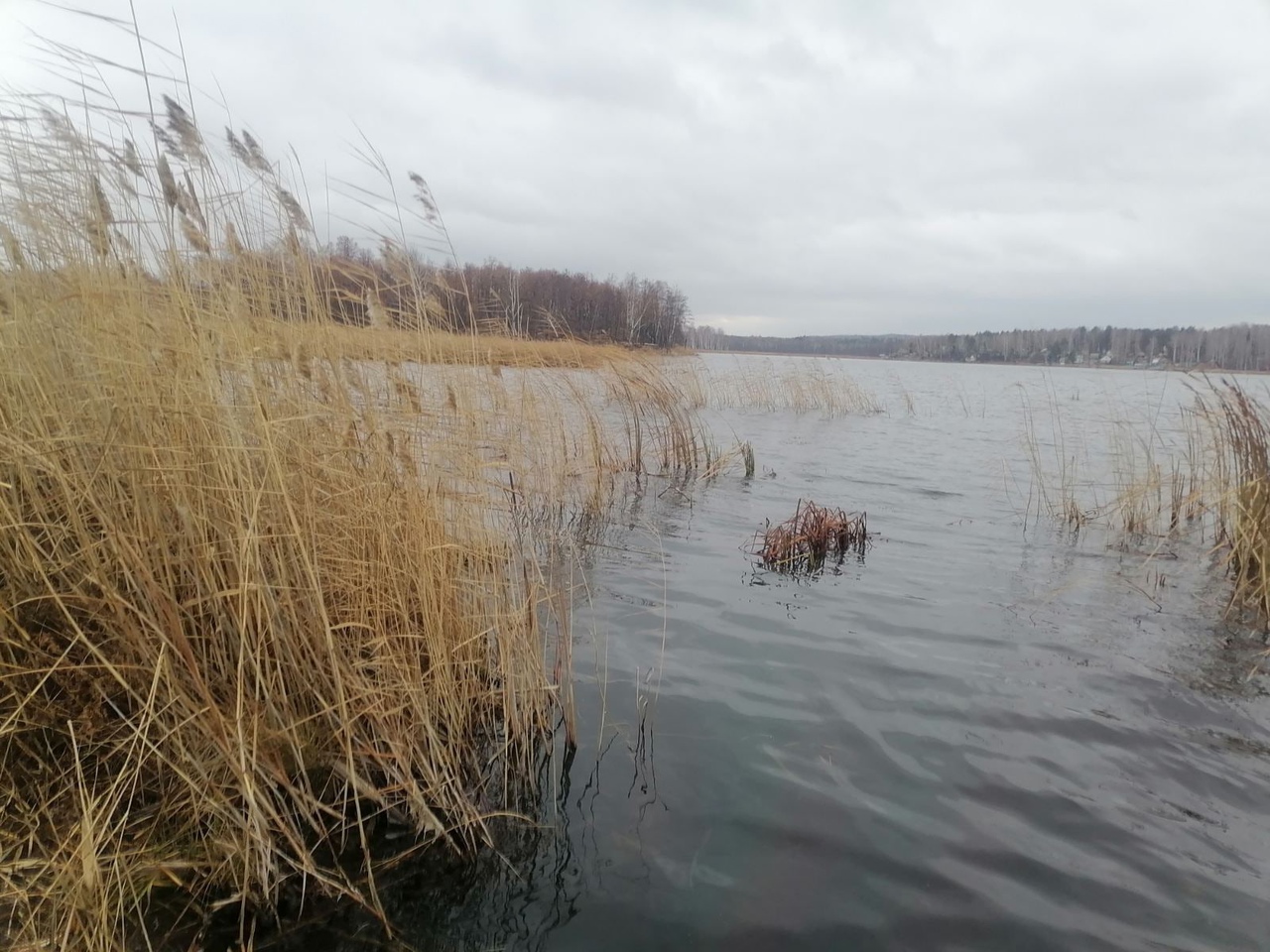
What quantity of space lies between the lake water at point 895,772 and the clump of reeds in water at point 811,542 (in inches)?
8.4

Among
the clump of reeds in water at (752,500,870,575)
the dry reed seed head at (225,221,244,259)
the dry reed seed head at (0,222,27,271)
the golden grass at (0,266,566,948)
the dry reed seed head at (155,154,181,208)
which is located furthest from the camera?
the clump of reeds in water at (752,500,870,575)

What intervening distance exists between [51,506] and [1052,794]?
3.90m

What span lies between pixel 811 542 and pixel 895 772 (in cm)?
302

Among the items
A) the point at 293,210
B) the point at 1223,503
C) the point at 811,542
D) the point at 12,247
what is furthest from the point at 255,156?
the point at 1223,503

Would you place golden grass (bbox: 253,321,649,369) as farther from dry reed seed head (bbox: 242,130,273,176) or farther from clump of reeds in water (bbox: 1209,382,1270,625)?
clump of reeds in water (bbox: 1209,382,1270,625)

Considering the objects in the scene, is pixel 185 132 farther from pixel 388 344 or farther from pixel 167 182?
pixel 388 344

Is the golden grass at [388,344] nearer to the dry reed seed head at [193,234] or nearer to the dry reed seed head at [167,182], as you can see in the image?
the dry reed seed head at [193,234]

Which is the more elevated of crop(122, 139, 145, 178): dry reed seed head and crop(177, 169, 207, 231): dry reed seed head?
crop(122, 139, 145, 178): dry reed seed head

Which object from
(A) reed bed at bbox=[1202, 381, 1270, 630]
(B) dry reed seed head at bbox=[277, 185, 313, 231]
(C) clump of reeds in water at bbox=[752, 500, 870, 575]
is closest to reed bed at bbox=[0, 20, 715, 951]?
(B) dry reed seed head at bbox=[277, 185, 313, 231]

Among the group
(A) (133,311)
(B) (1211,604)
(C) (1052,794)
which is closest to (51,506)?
(A) (133,311)

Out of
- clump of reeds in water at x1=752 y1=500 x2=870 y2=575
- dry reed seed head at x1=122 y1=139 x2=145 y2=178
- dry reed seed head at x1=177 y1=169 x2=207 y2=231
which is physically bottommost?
clump of reeds in water at x1=752 y1=500 x2=870 y2=575

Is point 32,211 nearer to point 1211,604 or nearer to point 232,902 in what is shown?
point 232,902

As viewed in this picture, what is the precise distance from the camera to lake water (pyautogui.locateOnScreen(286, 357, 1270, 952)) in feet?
7.30

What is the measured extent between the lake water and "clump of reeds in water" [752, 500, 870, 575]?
0.21m
